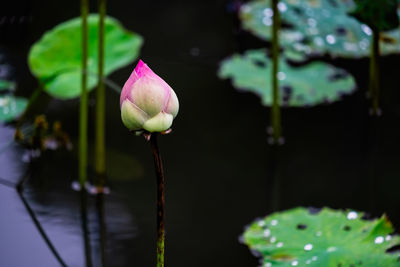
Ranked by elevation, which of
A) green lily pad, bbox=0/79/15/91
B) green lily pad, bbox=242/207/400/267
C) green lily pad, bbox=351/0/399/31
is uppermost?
green lily pad, bbox=351/0/399/31

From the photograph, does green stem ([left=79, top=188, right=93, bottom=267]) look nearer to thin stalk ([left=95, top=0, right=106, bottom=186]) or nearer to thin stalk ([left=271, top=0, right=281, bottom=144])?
thin stalk ([left=95, top=0, right=106, bottom=186])

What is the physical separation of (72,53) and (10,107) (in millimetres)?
250

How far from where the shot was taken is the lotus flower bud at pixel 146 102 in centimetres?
87

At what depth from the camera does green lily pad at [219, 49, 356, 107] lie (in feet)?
6.64

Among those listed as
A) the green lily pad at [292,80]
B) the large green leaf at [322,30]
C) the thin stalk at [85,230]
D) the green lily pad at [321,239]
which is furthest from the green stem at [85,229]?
the large green leaf at [322,30]

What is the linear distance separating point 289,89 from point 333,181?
501 mm

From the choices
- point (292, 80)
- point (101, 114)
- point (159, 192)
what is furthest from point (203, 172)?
point (159, 192)

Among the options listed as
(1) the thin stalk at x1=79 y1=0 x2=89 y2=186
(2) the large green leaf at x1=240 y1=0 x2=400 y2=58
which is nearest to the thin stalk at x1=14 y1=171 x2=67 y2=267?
(1) the thin stalk at x1=79 y1=0 x2=89 y2=186

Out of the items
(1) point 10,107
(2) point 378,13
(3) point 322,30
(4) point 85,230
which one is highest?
(2) point 378,13

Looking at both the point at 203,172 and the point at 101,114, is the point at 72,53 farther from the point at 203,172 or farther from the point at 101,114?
the point at 203,172

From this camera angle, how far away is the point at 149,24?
257 cm

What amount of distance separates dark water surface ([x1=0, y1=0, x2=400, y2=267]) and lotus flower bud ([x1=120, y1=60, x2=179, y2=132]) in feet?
1.70

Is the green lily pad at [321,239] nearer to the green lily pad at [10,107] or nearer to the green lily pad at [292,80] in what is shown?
the green lily pad at [292,80]

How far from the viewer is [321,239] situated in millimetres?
1298
